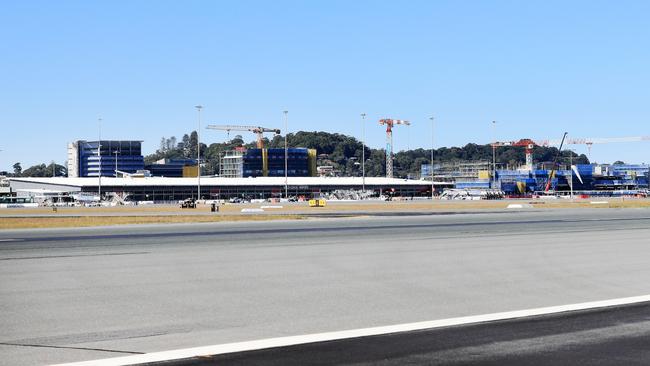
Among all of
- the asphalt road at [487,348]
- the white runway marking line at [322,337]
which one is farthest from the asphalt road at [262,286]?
the asphalt road at [487,348]

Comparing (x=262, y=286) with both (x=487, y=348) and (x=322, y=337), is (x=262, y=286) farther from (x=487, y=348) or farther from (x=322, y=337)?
(x=487, y=348)

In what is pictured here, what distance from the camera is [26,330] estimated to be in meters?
11.7

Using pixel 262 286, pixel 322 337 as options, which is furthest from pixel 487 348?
pixel 262 286

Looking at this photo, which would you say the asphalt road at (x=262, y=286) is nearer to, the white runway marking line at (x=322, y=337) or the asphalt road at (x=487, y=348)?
the white runway marking line at (x=322, y=337)

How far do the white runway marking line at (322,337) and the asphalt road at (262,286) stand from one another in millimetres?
360

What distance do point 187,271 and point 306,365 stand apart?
10669 millimetres

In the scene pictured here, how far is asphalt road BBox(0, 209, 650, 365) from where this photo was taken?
460 inches

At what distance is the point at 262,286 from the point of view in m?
16.6

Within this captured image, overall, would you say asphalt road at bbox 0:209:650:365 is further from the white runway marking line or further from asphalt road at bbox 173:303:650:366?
asphalt road at bbox 173:303:650:366

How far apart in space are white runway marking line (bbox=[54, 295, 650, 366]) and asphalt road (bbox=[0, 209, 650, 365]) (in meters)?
0.36

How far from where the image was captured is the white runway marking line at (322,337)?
984 cm

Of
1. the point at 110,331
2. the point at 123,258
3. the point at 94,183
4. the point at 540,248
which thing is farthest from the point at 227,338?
the point at 94,183

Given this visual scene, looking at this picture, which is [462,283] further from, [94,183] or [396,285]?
[94,183]

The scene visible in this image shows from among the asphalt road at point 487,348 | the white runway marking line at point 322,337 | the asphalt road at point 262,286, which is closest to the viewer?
the asphalt road at point 487,348
